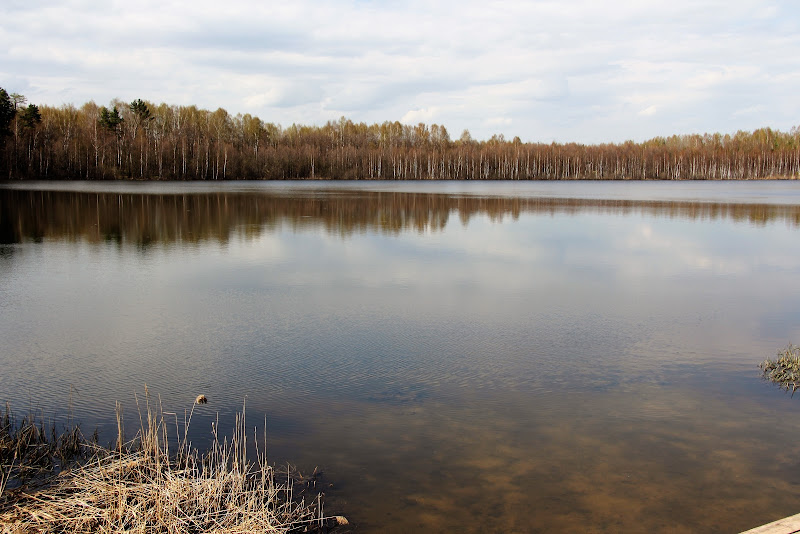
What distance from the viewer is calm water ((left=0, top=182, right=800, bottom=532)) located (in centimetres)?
495

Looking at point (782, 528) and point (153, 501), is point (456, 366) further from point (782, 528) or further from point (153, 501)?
point (782, 528)

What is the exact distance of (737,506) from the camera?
4.73 metres

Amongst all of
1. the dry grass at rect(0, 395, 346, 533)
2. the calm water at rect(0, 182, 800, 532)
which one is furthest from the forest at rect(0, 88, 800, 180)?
the dry grass at rect(0, 395, 346, 533)

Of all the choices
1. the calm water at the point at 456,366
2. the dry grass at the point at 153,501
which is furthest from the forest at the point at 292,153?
the dry grass at the point at 153,501

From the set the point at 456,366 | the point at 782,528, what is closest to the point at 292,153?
the point at 456,366

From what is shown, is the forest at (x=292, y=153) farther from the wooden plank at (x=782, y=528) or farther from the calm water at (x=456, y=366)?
the wooden plank at (x=782, y=528)

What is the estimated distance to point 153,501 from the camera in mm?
4250

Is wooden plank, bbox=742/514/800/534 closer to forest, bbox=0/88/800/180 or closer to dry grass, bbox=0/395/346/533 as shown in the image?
dry grass, bbox=0/395/346/533

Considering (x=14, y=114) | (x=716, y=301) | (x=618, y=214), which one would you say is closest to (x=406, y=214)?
(x=618, y=214)

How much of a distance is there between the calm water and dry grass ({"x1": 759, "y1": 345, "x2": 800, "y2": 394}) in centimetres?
21

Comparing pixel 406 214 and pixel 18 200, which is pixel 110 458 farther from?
pixel 18 200

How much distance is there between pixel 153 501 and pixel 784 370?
6983mm

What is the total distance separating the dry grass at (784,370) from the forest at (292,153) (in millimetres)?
71045

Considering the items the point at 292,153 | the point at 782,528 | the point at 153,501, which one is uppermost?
the point at 292,153
